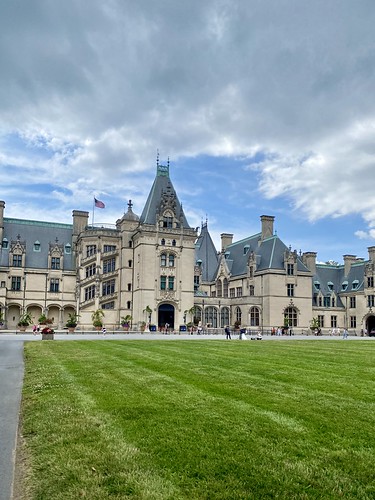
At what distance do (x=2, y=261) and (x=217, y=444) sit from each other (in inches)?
2714

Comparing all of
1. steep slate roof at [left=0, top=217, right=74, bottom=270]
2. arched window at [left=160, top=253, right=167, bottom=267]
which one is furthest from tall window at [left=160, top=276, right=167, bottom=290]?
steep slate roof at [left=0, top=217, right=74, bottom=270]

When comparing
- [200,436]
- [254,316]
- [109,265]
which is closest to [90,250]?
[109,265]

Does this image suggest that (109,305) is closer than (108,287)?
Yes

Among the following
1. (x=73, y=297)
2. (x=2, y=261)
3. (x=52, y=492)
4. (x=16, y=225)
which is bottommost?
(x=52, y=492)

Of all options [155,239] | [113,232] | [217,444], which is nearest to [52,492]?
[217,444]

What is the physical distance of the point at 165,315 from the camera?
6656cm

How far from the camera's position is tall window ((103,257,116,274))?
69044 mm

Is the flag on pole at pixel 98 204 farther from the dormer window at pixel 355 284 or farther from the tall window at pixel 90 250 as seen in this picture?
the dormer window at pixel 355 284

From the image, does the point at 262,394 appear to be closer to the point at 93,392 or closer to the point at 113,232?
the point at 93,392

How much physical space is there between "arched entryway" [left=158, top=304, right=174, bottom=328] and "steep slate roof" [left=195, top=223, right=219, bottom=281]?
64.3 feet

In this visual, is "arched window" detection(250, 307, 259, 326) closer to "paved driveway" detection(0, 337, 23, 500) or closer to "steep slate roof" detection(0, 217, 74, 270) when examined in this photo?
"steep slate roof" detection(0, 217, 74, 270)

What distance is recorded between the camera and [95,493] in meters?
5.81

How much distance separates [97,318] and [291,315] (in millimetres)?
29532

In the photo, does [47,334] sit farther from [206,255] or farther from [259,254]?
[206,255]
